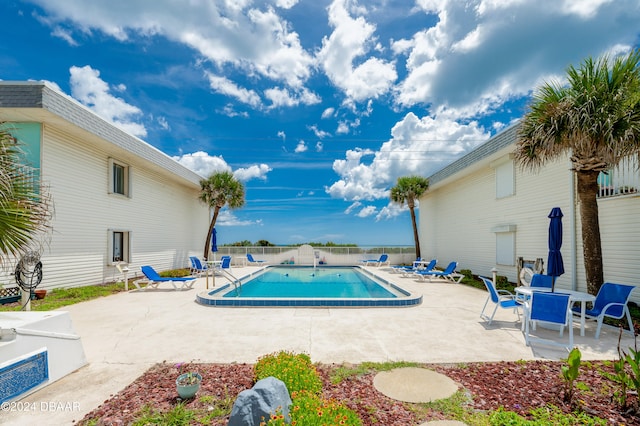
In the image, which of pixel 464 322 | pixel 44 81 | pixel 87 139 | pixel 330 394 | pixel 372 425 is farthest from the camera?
pixel 87 139

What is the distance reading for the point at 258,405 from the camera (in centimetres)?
227

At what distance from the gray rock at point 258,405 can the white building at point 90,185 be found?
648 cm

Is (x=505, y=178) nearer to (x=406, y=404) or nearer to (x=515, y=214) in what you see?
(x=515, y=214)

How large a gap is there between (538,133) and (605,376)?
4.88m

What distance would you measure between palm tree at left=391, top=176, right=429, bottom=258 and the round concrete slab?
49.2ft

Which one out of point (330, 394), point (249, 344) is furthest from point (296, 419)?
point (249, 344)

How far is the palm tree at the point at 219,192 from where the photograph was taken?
56.3ft

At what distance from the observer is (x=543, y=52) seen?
8.27 meters

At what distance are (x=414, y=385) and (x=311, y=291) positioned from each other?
24.3 ft

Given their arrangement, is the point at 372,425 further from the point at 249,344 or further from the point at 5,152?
the point at 5,152

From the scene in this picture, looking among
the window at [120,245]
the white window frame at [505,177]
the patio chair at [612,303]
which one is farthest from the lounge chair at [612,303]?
the window at [120,245]

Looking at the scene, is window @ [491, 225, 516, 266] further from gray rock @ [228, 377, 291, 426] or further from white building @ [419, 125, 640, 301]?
gray rock @ [228, 377, 291, 426]

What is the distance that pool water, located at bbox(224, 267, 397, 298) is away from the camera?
9.87 m

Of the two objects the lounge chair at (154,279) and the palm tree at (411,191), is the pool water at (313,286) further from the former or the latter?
the palm tree at (411,191)
